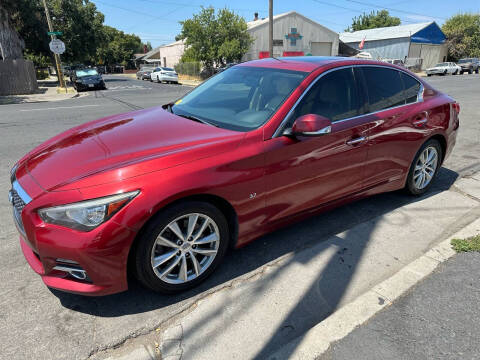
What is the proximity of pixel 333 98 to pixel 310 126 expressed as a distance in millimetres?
717

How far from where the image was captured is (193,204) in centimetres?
233

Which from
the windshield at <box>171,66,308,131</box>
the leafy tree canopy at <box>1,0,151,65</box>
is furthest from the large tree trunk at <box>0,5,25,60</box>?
the windshield at <box>171,66,308,131</box>

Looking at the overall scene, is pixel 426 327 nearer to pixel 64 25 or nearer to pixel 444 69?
pixel 64 25

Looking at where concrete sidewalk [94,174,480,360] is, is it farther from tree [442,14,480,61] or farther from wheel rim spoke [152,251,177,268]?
tree [442,14,480,61]

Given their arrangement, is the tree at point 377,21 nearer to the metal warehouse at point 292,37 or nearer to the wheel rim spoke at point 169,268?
the metal warehouse at point 292,37

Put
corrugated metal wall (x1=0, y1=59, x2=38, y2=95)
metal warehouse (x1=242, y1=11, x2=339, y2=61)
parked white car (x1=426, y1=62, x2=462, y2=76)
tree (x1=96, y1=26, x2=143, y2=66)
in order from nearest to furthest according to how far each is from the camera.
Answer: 1. corrugated metal wall (x1=0, y1=59, x2=38, y2=95)
2. metal warehouse (x1=242, y1=11, x2=339, y2=61)
3. parked white car (x1=426, y1=62, x2=462, y2=76)
4. tree (x1=96, y1=26, x2=143, y2=66)

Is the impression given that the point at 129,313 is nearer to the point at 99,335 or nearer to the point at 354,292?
the point at 99,335

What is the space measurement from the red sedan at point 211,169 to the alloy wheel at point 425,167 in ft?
0.51

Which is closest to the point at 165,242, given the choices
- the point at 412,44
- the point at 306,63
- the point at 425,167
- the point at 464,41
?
the point at 306,63

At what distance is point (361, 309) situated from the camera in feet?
7.86

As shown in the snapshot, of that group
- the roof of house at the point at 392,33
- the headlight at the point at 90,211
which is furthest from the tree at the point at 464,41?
→ the headlight at the point at 90,211

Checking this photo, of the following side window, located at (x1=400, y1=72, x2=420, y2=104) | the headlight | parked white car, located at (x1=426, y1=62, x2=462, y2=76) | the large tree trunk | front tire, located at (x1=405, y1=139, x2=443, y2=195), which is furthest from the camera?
parked white car, located at (x1=426, y1=62, x2=462, y2=76)

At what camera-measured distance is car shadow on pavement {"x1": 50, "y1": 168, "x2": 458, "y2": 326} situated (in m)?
2.43

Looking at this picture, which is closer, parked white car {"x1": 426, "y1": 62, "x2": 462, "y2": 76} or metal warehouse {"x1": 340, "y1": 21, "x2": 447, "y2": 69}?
parked white car {"x1": 426, "y1": 62, "x2": 462, "y2": 76}
